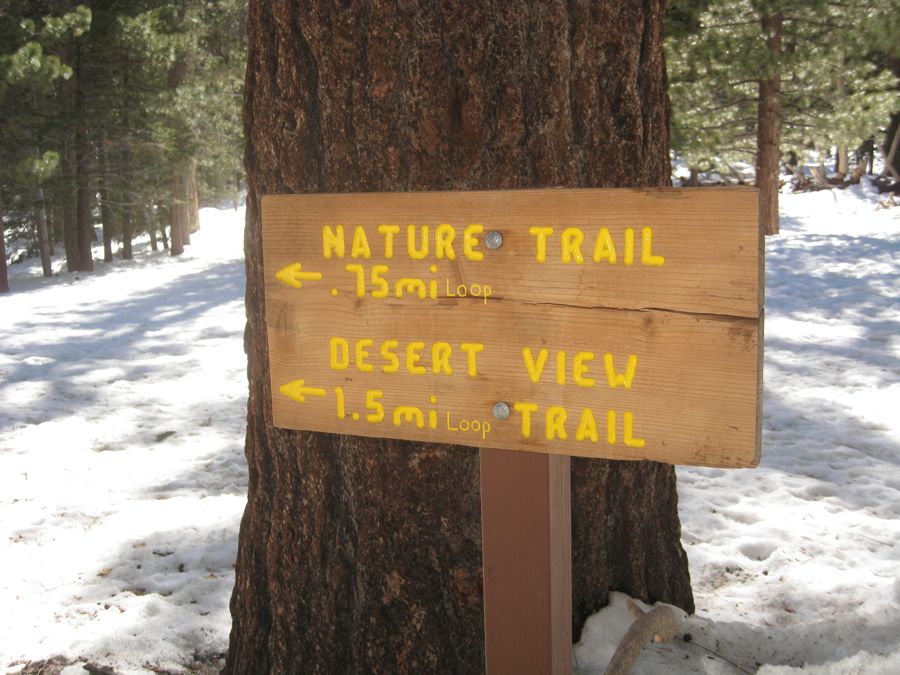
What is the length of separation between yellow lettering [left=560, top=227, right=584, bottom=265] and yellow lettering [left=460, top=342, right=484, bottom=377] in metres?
0.23

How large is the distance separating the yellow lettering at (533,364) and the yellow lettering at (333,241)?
16.0 inches

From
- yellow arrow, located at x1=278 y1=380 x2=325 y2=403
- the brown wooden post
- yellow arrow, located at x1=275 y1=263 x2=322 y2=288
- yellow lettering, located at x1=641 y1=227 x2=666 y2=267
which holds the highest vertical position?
yellow lettering, located at x1=641 y1=227 x2=666 y2=267

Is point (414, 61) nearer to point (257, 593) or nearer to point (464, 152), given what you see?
point (464, 152)

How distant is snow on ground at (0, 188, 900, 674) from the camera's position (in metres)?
2.49

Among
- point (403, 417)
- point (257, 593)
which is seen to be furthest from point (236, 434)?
point (403, 417)

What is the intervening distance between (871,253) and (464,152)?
10187mm

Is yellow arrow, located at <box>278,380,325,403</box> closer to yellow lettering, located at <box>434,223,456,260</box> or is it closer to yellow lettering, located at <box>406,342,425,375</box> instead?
yellow lettering, located at <box>406,342,425,375</box>

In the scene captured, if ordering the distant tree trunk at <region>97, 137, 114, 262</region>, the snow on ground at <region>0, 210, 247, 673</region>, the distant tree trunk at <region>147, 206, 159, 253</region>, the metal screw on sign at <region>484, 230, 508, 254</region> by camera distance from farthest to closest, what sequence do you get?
the distant tree trunk at <region>147, 206, 159, 253</region>, the distant tree trunk at <region>97, 137, 114, 262</region>, the snow on ground at <region>0, 210, 247, 673</region>, the metal screw on sign at <region>484, 230, 508, 254</region>

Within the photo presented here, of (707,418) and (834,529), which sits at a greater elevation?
(707,418)

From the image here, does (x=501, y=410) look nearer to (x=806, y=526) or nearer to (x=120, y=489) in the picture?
(x=806, y=526)

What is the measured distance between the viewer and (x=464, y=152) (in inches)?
74.2

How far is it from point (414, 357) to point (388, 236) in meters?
0.23

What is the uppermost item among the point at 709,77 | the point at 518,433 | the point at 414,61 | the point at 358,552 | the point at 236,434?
the point at 709,77

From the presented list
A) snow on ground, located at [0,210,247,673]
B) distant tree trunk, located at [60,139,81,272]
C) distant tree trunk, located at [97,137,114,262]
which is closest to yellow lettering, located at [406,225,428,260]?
snow on ground, located at [0,210,247,673]
